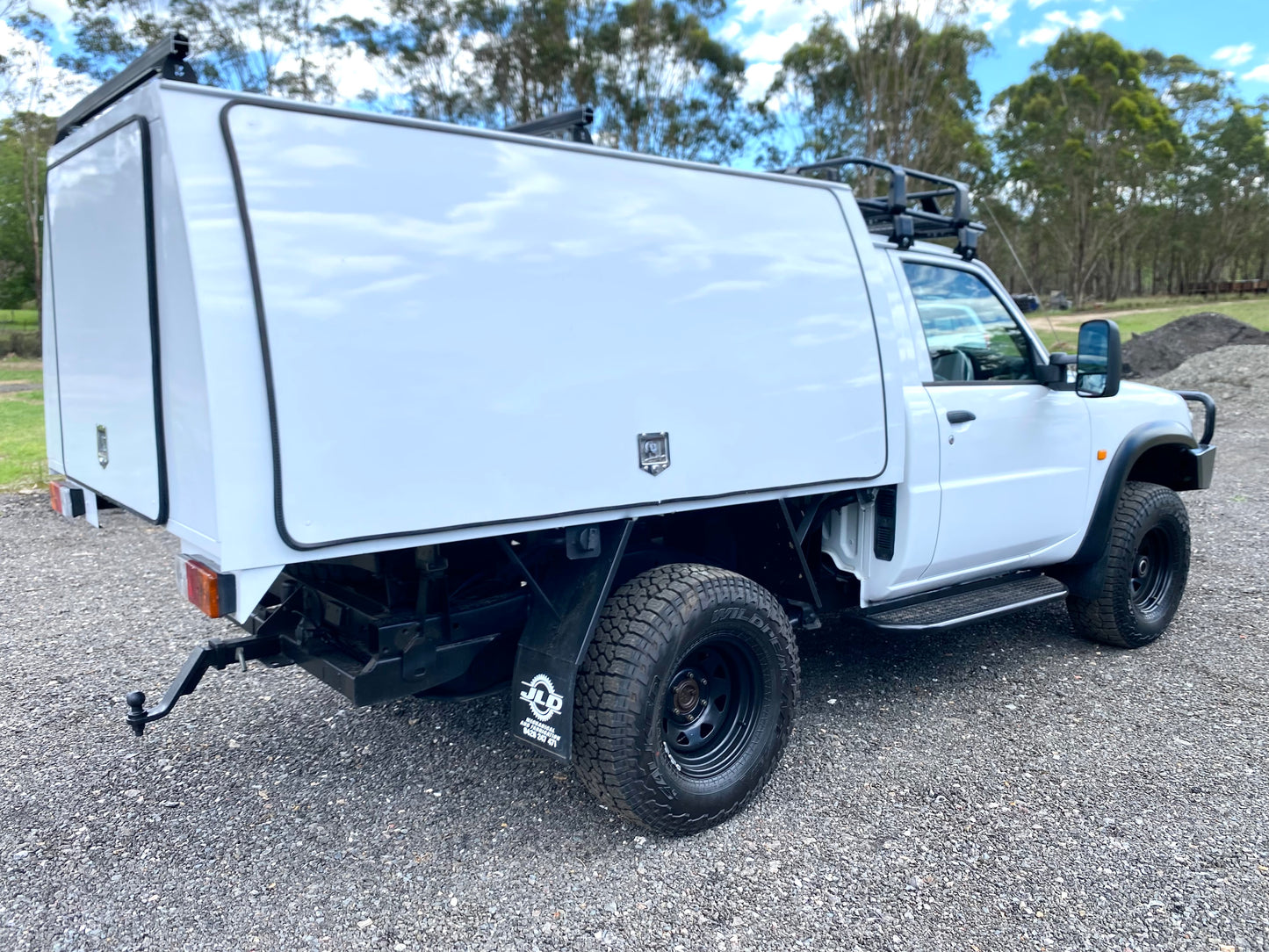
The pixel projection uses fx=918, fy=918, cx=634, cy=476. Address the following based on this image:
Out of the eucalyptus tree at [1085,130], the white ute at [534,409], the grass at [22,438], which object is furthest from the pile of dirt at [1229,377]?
the eucalyptus tree at [1085,130]

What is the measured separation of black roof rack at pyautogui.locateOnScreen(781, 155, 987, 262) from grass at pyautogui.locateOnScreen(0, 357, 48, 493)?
6.13 m

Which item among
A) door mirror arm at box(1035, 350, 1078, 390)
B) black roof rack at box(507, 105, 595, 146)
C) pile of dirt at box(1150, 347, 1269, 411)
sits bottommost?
pile of dirt at box(1150, 347, 1269, 411)

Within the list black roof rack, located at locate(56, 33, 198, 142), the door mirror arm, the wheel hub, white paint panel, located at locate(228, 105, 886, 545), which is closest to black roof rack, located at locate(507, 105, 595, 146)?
white paint panel, located at locate(228, 105, 886, 545)

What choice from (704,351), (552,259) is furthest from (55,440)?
(704,351)

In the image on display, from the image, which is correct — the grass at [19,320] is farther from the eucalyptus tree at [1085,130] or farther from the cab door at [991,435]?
the eucalyptus tree at [1085,130]

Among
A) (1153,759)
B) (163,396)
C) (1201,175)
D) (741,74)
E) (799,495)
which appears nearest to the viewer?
(163,396)

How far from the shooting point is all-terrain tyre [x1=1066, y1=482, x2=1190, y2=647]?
Result: 4.80m

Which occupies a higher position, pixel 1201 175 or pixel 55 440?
pixel 1201 175

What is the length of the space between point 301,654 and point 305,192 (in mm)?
1598

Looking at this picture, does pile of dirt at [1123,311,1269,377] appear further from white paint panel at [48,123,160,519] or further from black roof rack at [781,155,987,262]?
white paint panel at [48,123,160,519]

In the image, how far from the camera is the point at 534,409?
273 centimetres

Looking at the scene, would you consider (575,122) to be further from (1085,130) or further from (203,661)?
(1085,130)

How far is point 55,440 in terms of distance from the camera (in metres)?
3.58

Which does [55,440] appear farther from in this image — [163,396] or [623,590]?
[623,590]
